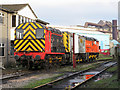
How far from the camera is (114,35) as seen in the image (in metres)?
79.4

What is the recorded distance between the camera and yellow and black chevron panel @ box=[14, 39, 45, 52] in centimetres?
1429

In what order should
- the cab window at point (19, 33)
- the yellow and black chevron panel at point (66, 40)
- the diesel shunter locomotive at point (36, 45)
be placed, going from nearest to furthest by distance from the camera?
1. the diesel shunter locomotive at point (36, 45)
2. the cab window at point (19, 33)
3. the yellow and black chevron panel at point (66, 40)

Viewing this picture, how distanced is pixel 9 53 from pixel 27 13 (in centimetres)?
600

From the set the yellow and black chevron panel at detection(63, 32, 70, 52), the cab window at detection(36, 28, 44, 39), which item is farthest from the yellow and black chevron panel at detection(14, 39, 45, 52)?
the yellow and black chevron panel at detection(63, 32, 70, 52)

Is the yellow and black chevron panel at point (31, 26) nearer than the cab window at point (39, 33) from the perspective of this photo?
No

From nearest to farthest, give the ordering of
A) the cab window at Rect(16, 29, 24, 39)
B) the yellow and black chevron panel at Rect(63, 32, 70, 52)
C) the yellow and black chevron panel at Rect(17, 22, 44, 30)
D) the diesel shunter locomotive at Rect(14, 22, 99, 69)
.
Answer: the diesel shunter locomotive at Rect(14, 22, 99, 69), the yellow and black chevron panel at Rect(17, 22, 44, 30), the cab window at Rect(16, 29, 24, 39), the yellow and black chevron panel at Rect(63, 32, 70, 52)

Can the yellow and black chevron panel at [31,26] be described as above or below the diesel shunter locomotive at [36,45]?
above

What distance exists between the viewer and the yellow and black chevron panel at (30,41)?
47.1 feet

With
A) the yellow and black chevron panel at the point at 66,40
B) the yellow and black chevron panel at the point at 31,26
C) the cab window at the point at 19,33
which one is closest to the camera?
the yellow and black chevron panel at the point at 31,26

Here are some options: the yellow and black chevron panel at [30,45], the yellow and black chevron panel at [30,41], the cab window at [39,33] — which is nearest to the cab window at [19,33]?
the yellow and black chevron panel at [30,41]

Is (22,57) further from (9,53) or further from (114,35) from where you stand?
Answer: (114,35)

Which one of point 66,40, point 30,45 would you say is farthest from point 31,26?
point 66,40

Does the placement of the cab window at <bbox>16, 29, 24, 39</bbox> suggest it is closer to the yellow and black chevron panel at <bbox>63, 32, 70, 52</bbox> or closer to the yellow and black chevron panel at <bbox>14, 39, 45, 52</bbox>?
the yellow and black chevron panel at <bbox>14, 39, 45, 52</bbox>

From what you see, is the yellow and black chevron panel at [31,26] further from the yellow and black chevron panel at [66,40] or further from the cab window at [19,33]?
the yellow and black chevron panel at [66,40]
